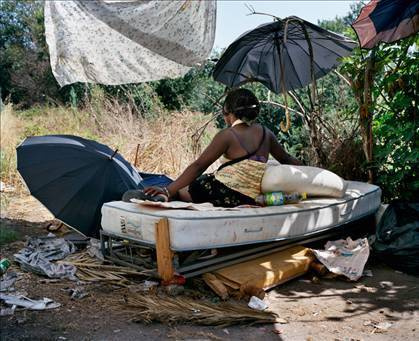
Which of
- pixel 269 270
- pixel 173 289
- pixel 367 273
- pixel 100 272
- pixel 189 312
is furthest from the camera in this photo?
pixel 367 273

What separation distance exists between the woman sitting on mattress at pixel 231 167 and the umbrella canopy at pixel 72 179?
411 millimetres

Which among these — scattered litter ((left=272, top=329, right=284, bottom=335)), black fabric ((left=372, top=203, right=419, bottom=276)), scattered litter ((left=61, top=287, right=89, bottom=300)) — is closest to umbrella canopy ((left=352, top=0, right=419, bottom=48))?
black fabric ((left=372, top=203, right=419, bottom=276))

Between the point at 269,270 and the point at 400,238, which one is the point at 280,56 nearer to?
the point at 400,238

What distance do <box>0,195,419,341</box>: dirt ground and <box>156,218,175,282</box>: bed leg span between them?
1.29 ft

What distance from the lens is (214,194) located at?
4.22m

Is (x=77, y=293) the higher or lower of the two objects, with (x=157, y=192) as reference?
lower

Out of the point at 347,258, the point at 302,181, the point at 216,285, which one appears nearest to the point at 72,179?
the point at 216,285

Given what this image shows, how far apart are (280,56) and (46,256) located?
12.1 ft

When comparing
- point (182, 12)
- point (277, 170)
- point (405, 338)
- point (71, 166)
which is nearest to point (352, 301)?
point (405, 338)

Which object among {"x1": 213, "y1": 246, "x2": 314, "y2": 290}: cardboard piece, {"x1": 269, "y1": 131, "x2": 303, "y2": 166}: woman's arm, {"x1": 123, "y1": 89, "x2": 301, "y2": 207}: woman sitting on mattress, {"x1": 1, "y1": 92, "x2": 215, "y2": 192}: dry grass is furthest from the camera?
{"x1": 1, "y1": 92, "x2": 215, "y2": 192}: dry grass

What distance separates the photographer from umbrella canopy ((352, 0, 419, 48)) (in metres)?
4.44

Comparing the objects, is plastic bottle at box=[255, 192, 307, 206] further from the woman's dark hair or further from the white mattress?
the woman's dark hair

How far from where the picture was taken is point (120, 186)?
4484 millimetres

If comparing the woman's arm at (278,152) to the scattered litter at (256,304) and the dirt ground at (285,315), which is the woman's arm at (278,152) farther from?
the scattered litter at (256,304)
